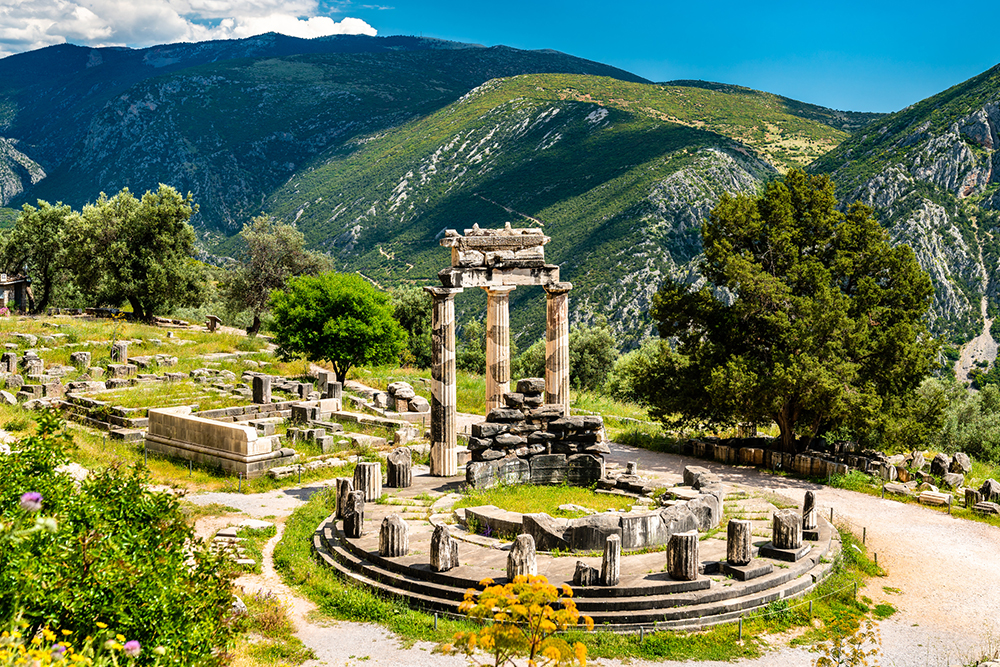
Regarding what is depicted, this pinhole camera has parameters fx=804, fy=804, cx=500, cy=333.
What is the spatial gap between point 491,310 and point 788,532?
400 inches

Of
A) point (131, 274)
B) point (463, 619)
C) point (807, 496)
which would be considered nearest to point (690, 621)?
point (463, 619)

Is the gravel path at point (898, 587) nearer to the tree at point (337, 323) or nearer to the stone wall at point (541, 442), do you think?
the stone wall at point (541, 442)

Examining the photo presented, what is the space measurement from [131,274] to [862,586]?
46.7m

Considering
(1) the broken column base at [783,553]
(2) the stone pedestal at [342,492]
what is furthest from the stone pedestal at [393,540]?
(1) the broken column base at [783,553]

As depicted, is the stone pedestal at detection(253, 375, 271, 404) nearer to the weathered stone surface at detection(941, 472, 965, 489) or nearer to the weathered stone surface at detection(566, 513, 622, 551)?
the weathered stone surface at detection(566, 513, 622, 551)

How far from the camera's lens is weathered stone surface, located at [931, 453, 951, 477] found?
78.1 feet

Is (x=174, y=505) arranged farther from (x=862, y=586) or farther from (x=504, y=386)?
(x=504, y=386)

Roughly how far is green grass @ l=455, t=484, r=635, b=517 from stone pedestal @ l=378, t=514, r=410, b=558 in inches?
125

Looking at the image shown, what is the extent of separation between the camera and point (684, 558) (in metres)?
13.2

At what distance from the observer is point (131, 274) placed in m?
50.0

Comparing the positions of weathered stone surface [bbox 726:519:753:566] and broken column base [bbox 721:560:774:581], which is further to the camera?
weathered stone surface [bbox 726:519:753:566]

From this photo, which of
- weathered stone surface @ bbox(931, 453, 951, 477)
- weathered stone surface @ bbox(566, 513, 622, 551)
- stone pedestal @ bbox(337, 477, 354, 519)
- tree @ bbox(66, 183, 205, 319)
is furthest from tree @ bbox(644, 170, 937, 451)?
tree @ bbox(66, 183, 205, 319)

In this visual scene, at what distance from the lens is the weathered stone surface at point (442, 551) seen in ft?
44.6

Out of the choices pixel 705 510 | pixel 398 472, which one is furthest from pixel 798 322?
pixel 398 472
